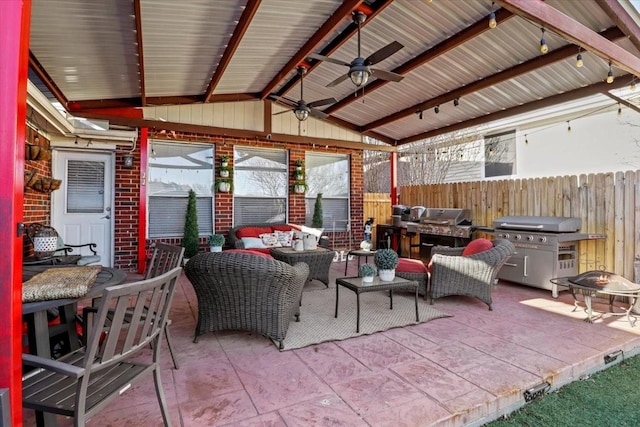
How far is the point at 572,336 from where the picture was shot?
3.15 m

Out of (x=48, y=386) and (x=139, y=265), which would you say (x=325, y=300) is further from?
(x=139, y=265)

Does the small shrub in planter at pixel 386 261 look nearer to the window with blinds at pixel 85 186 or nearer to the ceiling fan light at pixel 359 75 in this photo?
the ceiling fan light at pixel 359 75

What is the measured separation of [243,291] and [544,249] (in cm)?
417

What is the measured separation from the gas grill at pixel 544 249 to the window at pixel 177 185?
17.9 ft

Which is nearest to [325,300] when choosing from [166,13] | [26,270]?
[26,270]

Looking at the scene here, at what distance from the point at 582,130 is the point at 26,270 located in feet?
31.7

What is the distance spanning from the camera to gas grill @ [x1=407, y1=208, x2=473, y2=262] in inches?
248

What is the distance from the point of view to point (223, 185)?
268 inches

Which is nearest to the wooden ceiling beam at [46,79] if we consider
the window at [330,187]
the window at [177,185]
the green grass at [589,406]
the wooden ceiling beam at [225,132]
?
the wooden ceiling beam at [225,132]

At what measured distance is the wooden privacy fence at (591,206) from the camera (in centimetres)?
441

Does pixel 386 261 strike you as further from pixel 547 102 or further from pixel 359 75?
pixel 547 102

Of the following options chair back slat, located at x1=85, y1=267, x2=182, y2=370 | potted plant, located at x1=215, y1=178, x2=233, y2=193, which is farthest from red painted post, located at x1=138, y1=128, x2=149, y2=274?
chair back slat, located at x1=85, y1=267, x2=182, y2=370

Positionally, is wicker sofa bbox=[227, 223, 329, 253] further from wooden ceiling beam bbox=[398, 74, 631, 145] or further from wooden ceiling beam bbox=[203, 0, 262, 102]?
wooden ceiling beam bbox=[398, 74, 631, 145]

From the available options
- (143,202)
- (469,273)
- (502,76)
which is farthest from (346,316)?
(143,202)
